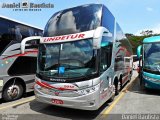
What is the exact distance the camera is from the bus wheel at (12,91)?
9.04 meters

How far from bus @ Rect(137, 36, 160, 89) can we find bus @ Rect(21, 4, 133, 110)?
11.2 feet

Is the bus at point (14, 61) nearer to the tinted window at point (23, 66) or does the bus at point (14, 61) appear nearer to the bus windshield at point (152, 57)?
the tinted window at point (23, 66)

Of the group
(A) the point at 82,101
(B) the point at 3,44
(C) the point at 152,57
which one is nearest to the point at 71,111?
(A) the point at 82,101

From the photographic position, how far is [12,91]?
9336 mm

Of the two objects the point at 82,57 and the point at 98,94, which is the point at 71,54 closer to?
the point at 82,57

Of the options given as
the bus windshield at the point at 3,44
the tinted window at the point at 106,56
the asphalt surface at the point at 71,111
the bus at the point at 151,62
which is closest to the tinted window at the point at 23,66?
the bus windshield at the point at 3,44

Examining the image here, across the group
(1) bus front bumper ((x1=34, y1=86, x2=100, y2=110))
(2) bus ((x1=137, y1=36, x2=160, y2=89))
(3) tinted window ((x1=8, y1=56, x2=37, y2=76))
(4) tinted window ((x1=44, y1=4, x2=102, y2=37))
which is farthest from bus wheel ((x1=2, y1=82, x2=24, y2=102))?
(2) bus ((x1=137, y1=36, x2=160, y2=89))

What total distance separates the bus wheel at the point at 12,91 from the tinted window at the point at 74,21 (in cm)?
298

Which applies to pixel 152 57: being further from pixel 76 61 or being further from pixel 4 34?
pixel 4 34

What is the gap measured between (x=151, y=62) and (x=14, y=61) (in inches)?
244

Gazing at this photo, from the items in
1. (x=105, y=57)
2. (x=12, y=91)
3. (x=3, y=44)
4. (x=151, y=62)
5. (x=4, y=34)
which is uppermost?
(x=4, y=34)

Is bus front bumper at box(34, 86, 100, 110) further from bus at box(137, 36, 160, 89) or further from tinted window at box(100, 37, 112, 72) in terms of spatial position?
bus at box(137, 36, 160, 89)

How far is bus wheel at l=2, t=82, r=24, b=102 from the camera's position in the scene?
9.04m

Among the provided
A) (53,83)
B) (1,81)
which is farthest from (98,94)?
(1,81)
